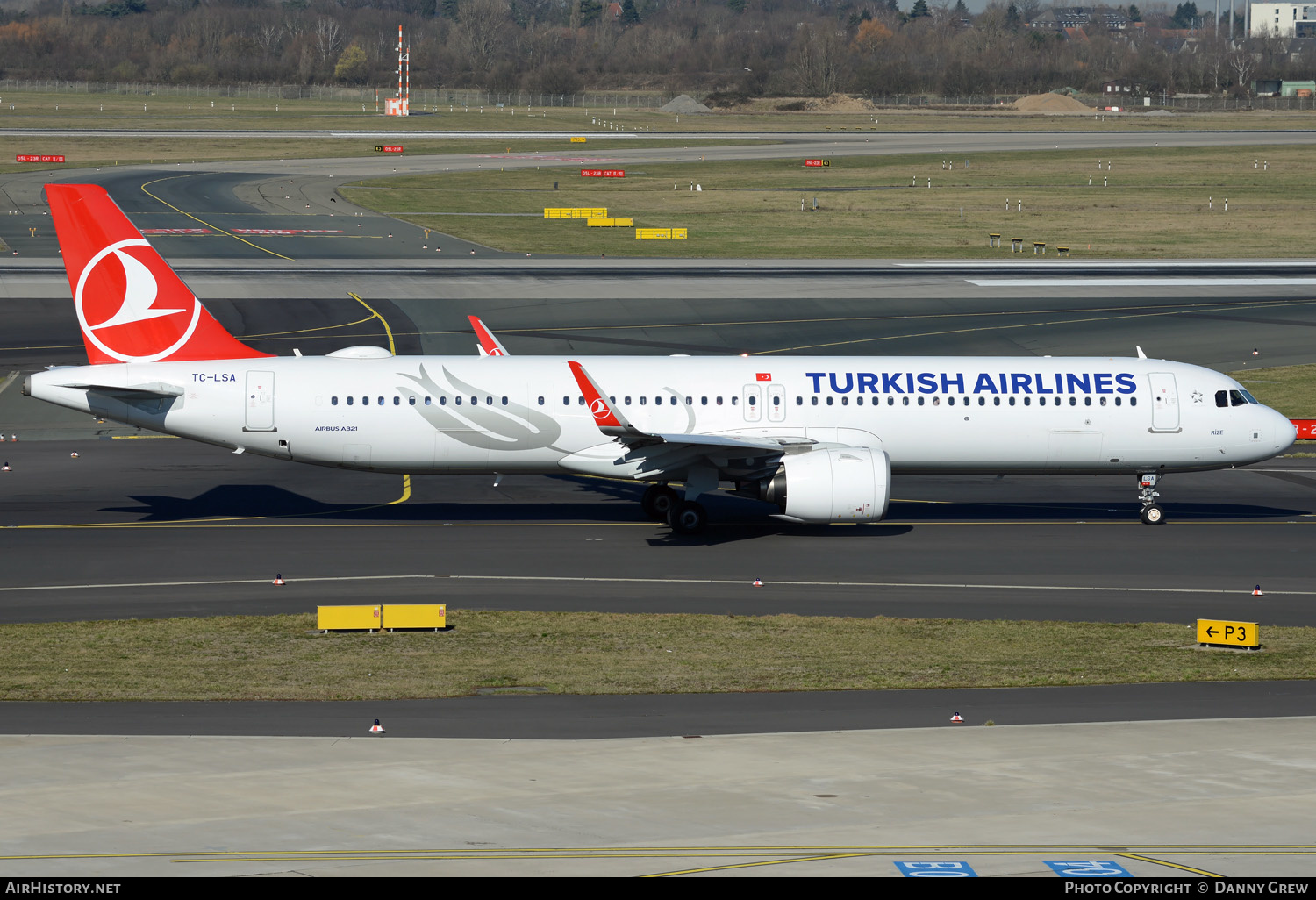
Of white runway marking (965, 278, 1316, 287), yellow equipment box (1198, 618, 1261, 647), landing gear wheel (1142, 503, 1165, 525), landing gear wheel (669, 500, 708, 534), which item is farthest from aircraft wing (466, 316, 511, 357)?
white runway marking (965, 278, 1316, 287)

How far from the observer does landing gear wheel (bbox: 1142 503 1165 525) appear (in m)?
39.8

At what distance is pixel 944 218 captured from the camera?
108688 mm

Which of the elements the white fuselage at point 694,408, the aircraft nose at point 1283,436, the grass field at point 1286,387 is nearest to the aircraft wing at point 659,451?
the white fuselage at point 694,408

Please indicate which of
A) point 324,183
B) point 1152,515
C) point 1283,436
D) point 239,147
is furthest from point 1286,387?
point 239,147

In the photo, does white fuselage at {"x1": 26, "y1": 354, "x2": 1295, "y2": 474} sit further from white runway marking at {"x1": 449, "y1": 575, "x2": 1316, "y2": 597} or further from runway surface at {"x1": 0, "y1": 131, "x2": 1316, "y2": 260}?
runway surface at {"x1": 0, "y1": 131, "x2": 1316, "y2": 260}

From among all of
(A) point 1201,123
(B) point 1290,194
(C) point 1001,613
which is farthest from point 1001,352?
(A) point 1201,123

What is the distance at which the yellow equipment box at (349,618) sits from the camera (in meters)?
28.4

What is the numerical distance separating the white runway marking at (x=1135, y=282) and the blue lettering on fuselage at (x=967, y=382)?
42719mm

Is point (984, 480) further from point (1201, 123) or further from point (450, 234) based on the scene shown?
point (1201, 123)

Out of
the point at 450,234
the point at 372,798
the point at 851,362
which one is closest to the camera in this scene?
the point at 372,798

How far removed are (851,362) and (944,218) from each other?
239 feet

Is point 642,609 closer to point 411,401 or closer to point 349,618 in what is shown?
point 349,618

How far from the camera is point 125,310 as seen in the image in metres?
37.7

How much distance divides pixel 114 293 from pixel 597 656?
61.9ft
